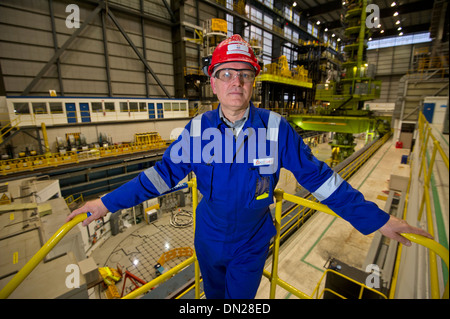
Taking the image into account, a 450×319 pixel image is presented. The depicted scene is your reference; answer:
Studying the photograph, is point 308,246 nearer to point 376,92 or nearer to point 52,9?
point 376,92

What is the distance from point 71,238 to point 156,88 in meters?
13.5

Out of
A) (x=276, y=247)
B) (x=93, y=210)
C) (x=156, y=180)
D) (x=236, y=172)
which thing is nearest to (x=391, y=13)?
(x=276, y=247)

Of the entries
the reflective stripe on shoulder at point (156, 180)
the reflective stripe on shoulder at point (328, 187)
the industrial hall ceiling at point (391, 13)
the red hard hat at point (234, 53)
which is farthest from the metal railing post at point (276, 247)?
the industrial hall ceiling at point (391, 13)

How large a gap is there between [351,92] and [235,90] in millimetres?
13920

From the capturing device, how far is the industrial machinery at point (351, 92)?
11.8 m

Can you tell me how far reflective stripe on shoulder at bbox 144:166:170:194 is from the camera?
1594 mm

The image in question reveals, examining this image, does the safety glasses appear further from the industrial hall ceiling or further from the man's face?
the industrial hall ceiling

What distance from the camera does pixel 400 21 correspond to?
26.0m

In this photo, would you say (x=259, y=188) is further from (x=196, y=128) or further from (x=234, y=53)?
(x=234, y=53)

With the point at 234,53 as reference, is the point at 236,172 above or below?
below

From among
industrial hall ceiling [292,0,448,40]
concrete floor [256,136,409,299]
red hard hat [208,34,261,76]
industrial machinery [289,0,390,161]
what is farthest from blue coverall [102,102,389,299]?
industrial hall ceiling [292,0,448,40]

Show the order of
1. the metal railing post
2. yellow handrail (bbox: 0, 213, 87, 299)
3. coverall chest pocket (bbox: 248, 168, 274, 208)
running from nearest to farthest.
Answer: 1. yellow handrail (bbox: 0, 213, 87, 299)
2. coverall chest pocket (bbox: 248, 168, 274, 208)
3. the metal railing post

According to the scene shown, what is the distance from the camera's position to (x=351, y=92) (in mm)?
12469

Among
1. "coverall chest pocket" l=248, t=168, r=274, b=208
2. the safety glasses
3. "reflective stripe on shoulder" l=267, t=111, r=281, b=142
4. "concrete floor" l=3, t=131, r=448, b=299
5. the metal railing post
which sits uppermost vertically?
the safety glasses
